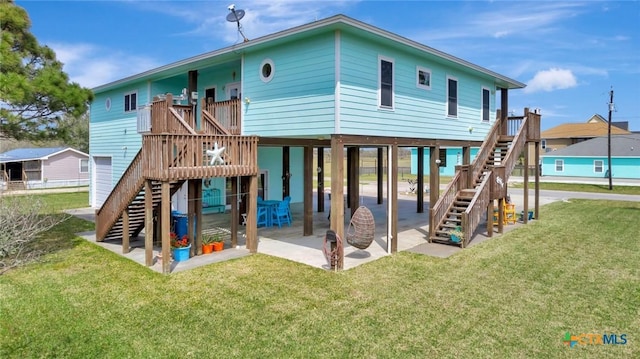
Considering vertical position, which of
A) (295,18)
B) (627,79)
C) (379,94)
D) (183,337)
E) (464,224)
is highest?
(627,79)

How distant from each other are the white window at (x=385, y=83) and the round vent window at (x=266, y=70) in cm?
269

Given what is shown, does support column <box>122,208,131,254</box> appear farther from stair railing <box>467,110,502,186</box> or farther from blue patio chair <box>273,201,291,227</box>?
stair railing <box>467,110,502,186</box>

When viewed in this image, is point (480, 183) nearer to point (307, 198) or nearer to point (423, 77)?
point (423, 77)

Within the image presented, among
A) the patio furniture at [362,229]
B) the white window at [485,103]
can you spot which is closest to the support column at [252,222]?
the patio furniture at [362,229]

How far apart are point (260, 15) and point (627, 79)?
2869cm

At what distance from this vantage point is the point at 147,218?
331 inches

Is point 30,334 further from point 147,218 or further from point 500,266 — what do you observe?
point 500,266

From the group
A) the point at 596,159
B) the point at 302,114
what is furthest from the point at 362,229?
the point at 596,159

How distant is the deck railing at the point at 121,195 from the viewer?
950 cm

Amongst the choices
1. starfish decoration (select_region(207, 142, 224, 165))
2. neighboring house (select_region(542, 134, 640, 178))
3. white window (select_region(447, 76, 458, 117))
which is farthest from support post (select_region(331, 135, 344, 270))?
neighboring house (select_region(542, 134, 640, 178))

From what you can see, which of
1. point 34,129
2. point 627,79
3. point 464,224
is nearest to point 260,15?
point 34,129

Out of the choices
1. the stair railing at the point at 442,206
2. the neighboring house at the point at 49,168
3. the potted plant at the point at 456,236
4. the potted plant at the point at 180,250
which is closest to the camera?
the potted plant at the point at 180,250

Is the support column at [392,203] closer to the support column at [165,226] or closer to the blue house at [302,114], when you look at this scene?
the blue house at [302,114]

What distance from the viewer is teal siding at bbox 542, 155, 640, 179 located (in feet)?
121
